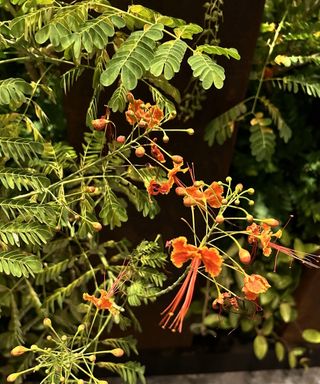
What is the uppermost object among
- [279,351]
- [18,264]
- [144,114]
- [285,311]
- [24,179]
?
[144,114]

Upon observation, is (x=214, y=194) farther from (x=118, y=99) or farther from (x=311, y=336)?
(x=311, y=336)

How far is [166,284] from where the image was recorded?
135cm

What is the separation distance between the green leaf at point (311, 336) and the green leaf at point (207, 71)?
1.12m

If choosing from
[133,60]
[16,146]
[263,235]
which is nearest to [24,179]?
[16,146]

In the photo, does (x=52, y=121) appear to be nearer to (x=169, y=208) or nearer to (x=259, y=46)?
(x=169, y=208)

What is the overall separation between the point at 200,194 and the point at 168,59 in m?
0.19

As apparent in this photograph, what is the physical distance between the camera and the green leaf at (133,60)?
71 cm

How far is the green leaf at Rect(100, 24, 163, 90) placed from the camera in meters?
0.71

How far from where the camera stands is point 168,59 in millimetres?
724

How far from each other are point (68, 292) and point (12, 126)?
0.36m

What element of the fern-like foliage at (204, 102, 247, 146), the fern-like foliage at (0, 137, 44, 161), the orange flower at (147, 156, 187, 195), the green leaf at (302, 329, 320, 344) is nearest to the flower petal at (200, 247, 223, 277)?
the orange flower at (147, 156, 187, 195)

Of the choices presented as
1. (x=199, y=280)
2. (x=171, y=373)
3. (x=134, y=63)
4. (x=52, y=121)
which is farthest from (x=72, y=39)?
(x=171, y=373)

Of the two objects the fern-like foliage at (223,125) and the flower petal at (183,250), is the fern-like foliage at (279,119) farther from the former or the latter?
the flower petal at (183,250)

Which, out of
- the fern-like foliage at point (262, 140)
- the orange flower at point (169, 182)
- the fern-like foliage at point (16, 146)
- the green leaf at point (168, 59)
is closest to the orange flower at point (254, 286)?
the orange flower at point (169, 182)
